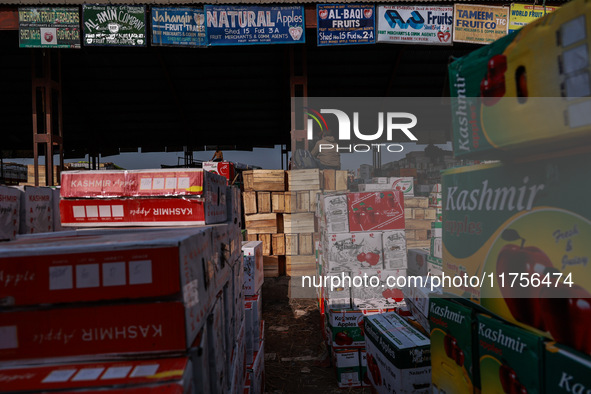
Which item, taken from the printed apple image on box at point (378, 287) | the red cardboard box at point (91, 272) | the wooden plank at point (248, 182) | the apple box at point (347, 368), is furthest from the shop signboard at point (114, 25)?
the red cardboard box at point (91, 272)

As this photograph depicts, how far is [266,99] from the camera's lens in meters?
15.0

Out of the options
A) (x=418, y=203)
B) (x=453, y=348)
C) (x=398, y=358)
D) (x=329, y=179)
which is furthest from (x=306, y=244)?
(x=453, y=348)

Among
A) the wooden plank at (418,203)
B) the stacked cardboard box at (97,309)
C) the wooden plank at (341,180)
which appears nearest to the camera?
the stacked cardboard box at (97,309)

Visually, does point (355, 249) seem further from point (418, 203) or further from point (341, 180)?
point (418, 203)

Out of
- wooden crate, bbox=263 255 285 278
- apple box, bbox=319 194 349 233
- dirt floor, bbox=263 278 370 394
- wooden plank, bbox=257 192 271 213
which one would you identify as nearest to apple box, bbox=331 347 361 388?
dirt floor, bbox=263 278 370 394

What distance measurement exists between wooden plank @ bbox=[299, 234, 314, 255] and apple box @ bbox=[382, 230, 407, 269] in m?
3.03

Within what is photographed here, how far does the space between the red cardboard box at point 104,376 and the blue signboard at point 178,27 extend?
9457mm

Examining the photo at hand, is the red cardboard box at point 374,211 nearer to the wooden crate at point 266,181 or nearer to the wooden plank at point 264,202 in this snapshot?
the wooden crate at point 266,181

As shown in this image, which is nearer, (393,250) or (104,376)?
(104,376)

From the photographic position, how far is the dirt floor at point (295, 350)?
4.73 m

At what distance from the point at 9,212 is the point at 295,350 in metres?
4.42

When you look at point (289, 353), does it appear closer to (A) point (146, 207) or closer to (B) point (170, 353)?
(A) point (146, 207)

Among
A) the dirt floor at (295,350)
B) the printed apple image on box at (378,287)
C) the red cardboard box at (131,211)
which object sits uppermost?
the red cardboard box at (131,211)

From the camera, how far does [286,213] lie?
336 inches
